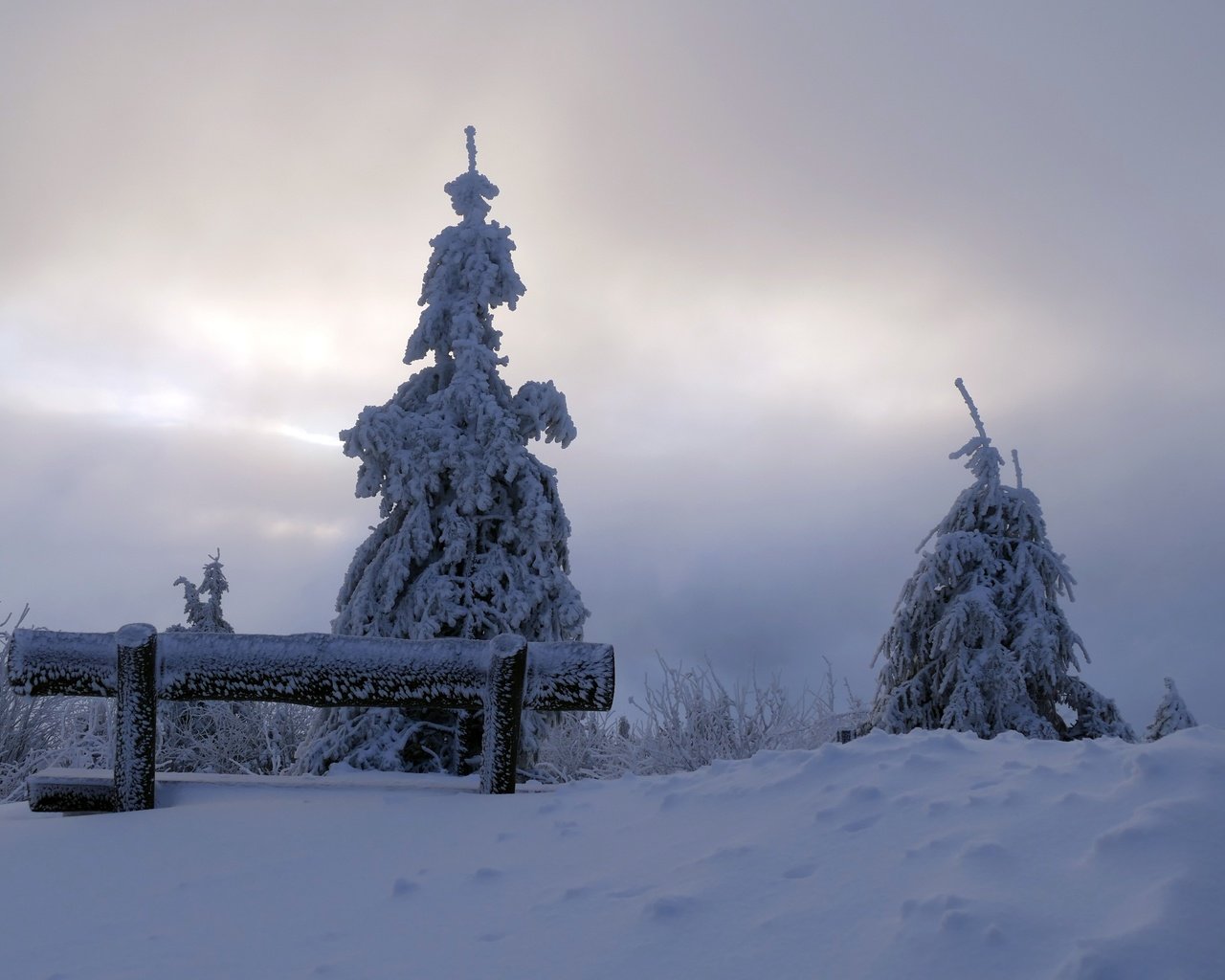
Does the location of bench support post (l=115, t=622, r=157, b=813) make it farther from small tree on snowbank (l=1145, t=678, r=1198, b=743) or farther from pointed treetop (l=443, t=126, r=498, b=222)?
small tree on snowbank (l=1145, t=678, r=1198, b=743)

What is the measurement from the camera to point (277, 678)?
6438 millimetres

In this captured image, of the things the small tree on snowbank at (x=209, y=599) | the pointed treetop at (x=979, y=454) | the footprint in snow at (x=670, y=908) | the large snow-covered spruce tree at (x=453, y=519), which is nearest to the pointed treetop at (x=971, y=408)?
the pointed treetop at (x=979, y=454)

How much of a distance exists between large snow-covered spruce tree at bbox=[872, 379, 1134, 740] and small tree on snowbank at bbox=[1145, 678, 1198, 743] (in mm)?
3636

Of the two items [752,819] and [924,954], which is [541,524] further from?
[924,954]

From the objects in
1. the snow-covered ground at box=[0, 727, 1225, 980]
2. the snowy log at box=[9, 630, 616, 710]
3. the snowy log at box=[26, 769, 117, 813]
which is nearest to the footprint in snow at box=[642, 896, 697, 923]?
the snow-covered ground at box=[0, 727, 1225, 980]

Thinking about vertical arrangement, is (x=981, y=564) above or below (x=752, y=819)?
above

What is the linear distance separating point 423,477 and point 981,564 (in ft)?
25.6

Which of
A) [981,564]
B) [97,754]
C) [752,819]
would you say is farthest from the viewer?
[97,754]

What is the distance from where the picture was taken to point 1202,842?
3438mm

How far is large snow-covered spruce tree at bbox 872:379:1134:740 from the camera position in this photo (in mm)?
11562

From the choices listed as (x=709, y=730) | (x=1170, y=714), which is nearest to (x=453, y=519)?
(x=709, y=730)

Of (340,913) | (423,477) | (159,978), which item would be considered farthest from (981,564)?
(159,978)

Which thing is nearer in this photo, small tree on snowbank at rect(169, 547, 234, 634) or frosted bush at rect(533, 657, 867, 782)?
frosted bush at rect(533, 657, 867, 782)

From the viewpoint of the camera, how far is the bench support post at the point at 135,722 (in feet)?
20.6
